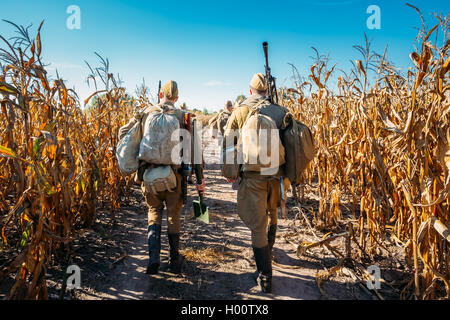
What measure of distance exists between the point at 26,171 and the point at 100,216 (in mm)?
1885

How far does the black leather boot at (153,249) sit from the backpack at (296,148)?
1.46 meters

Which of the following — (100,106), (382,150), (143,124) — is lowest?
(382,150)

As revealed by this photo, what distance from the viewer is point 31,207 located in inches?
77.8

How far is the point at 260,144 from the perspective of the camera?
2.37m

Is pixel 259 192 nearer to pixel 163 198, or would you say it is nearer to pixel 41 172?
pixel 163 198

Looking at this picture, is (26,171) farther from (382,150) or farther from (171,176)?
(382,150)

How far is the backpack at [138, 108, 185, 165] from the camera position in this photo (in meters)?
2.58

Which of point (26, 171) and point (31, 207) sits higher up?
point (26, 171)

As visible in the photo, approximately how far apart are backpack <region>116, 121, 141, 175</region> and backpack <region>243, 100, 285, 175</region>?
3.59 ft

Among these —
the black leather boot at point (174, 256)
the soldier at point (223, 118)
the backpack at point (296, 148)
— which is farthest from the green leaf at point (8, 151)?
Answer: the soldier at point (223, 118)

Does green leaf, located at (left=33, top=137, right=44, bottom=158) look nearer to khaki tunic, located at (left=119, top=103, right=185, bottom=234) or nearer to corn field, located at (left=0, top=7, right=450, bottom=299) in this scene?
corn field, located at (left=0, top=7, right=450, bottom=299)

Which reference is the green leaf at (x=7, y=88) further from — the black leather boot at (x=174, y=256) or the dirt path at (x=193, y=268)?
the black leather boot at (x=174, y=256)
